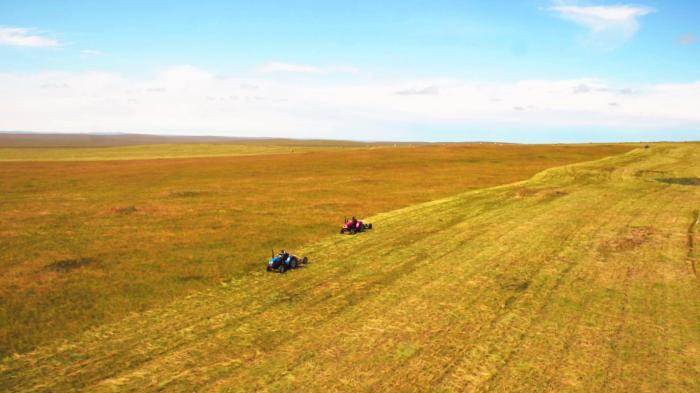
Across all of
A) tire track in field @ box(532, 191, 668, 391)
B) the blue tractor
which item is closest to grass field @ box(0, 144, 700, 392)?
tire track in field @ box(532, 191, 668, 391)

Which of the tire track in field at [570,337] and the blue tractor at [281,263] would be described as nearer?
the tire track in field at [570,337]

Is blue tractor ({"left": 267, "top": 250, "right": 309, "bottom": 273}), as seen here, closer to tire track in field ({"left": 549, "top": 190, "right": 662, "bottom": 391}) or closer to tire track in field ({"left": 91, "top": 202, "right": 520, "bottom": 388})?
tire track in field ({"left": 91, "top": 202, "right": 520, "bottom": 388})

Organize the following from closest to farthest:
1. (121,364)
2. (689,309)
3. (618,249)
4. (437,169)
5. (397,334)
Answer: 1. (121,364)
2. (397,334)
3. (689,309)
4. (618,249)
5. (437,169)

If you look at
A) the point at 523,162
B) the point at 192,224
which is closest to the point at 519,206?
the point at 192,224

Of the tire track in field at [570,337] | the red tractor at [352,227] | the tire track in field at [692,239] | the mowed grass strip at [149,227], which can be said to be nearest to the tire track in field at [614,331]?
the tire track in field at [570,337]

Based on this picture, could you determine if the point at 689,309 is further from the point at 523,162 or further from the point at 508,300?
the point at 523,162

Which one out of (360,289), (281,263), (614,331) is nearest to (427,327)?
(360,289)

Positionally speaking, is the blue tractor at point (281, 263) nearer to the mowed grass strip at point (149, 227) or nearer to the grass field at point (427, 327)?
the grass field at point (427, 327)
